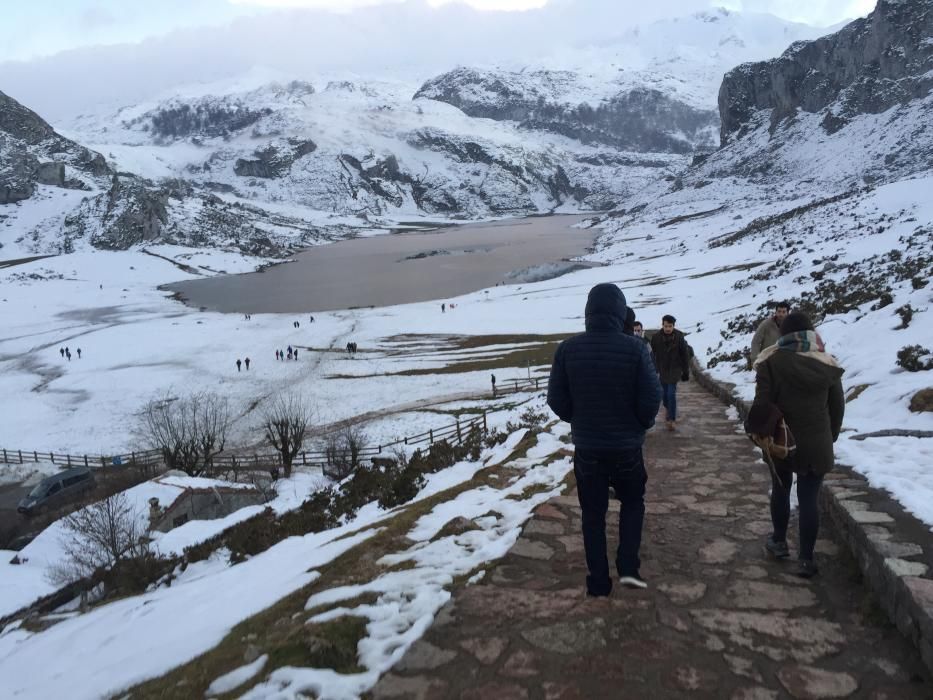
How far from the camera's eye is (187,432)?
30.3m

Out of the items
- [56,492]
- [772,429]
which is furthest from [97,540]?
[772,429]

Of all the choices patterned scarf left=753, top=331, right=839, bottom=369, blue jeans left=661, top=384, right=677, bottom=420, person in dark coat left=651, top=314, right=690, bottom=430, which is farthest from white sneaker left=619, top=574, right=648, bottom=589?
person in dark coat left=651, top=314, right=690, bottom=430

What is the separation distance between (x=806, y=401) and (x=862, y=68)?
704 ft

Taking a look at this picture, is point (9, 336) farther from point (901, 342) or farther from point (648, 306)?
point (901, 342)

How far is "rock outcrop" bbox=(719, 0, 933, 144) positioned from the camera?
499 feet

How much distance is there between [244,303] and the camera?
8569 cm

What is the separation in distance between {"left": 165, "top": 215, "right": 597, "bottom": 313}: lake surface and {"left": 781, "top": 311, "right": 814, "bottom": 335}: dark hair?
237 ft

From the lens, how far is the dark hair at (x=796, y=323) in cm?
464

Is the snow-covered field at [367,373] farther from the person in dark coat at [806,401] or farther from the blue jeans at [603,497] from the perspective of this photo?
the blue jeans at [603,497]

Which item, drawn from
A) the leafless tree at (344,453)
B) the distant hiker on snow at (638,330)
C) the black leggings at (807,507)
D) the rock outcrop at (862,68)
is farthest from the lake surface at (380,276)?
the rock outcrop at (862,68)

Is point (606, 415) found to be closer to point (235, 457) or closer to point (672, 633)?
point (672, 633)

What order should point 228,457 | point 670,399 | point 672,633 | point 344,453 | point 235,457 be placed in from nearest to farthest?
point 672,633 → point 670,399 → point 344,453 → point 235,457 → point 228,457

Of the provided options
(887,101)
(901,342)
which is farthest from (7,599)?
(887,101)

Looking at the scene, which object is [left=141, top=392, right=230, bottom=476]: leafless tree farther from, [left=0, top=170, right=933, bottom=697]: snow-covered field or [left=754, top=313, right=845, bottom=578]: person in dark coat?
[left=754, top=313, right=845, bottom=578]: person in dark coat
